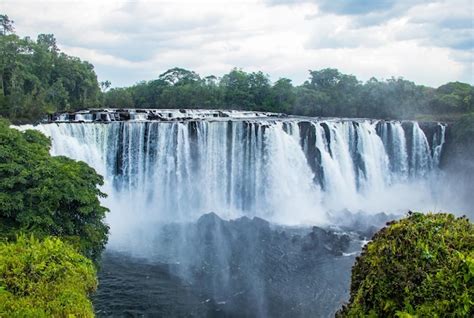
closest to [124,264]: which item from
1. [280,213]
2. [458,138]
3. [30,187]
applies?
[30,187]

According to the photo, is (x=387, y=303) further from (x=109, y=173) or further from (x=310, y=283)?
(x=109, y=173)

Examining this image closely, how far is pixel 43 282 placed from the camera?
512 centimetres

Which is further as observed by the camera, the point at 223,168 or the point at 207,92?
the point at 207,92

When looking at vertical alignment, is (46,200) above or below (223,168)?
above

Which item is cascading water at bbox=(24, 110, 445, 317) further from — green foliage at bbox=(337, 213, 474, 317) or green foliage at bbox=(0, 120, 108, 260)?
green foliage at bbox=(337, 213, 474, 317)

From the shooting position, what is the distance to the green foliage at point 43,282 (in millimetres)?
A: 4668

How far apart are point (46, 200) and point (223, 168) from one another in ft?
38.8

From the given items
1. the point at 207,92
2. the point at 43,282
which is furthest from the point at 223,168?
the point at 207,92

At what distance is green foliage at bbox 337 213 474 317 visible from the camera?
394cm

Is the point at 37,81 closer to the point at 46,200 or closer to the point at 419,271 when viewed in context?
the point at 46,200

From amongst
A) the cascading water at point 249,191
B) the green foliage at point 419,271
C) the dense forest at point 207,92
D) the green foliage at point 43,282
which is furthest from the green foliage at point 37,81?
the green foliage at point 419,271

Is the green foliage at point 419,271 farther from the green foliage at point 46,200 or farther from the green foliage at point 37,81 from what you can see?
the green foliage at point 37,81

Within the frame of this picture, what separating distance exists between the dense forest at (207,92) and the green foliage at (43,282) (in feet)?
65.7

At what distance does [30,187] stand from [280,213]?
42.0 feet
